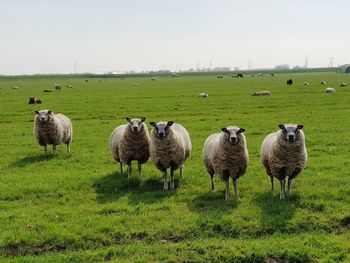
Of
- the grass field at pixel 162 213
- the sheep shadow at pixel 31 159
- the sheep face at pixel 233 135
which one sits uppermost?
the sheep face at pixel 233 135

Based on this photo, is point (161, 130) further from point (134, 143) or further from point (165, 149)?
point (134, 143)

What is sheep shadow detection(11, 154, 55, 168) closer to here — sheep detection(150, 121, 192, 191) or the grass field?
the grass field

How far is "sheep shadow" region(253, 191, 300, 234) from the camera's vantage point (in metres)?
8.97

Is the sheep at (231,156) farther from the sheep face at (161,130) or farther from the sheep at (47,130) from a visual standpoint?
the sheep at (47,130)

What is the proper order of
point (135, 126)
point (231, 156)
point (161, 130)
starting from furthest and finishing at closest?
point (135, 126), point (161, 130), point (231, 156)

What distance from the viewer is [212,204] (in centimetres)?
1059

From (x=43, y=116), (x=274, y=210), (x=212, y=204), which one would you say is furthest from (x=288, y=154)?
(x=43, y=116)

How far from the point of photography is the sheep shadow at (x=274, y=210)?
8.97 metres

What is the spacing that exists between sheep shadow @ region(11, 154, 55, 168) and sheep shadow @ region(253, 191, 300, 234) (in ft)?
29.4

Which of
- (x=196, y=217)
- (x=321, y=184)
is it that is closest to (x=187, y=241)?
(x=196, y=217)

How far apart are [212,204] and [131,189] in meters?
2.68

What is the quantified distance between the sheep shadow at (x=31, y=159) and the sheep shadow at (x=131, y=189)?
3976 mm

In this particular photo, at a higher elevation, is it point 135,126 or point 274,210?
point 135,126

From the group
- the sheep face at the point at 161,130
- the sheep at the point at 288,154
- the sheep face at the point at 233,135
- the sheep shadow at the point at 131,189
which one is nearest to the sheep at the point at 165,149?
the sheep face at the point at 161,130
